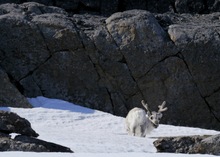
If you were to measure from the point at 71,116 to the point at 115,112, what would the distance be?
2.43m

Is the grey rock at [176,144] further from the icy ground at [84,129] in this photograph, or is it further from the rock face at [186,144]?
the icy ground at [84,129]

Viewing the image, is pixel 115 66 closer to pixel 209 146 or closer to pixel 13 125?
pixel 13 125

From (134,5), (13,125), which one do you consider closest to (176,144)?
(13,125)

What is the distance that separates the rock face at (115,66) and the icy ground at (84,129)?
85cm

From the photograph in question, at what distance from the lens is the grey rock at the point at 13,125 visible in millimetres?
10477

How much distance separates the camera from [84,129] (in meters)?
16.8

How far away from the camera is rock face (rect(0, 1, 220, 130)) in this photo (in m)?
20.1

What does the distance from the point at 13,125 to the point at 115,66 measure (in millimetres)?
9901

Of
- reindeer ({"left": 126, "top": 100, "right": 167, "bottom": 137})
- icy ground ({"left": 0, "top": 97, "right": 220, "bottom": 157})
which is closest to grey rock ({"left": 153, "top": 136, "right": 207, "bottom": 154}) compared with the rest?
icy ground ({"left": 0, "top": 97, "right": 220, "bottom": 157})

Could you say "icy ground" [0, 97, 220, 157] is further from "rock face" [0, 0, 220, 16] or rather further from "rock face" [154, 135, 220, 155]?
"rock face" [0, 0, 220, 16]

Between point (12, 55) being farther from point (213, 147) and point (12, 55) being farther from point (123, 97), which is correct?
point (213, 147)

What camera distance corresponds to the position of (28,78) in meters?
20.1

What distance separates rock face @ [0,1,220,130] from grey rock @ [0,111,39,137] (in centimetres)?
898

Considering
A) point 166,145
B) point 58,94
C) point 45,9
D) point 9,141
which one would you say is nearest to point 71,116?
point 58,94
